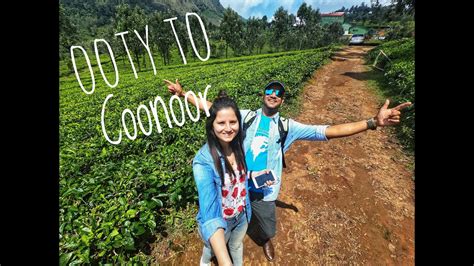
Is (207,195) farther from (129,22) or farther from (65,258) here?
(129,22)

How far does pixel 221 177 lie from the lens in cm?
211

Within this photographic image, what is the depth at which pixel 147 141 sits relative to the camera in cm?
524

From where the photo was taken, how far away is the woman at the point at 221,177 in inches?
72.3

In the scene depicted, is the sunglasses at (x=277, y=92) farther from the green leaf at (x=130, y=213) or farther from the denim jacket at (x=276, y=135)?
the green leaf at (x=130, y=213)

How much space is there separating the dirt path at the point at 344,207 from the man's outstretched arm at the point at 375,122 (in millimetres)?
2060

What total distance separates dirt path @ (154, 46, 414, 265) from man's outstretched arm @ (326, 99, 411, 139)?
206 cm

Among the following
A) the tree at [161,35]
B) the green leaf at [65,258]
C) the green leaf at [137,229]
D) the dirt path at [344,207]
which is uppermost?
the tree at [161,35]

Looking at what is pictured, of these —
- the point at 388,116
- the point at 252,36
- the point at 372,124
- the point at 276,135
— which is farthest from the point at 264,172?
the point at 252,36

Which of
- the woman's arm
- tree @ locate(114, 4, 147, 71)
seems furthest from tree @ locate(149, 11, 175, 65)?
the woman's arm

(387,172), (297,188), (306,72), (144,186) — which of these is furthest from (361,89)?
(144,186)

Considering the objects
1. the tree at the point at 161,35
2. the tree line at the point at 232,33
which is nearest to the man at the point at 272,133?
the tree line at the point at 232,33
